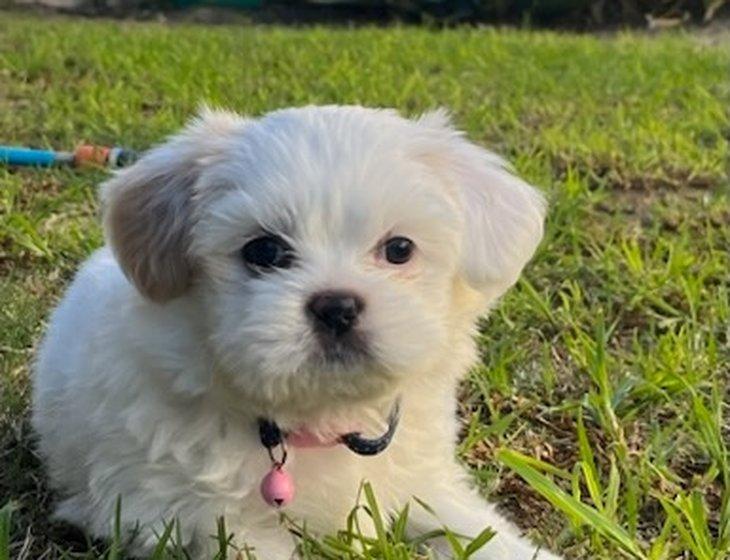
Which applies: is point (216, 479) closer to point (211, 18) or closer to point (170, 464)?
point (170, 464)

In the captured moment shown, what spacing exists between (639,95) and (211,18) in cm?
647

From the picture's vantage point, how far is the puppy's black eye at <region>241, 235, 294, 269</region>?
7.48 ft

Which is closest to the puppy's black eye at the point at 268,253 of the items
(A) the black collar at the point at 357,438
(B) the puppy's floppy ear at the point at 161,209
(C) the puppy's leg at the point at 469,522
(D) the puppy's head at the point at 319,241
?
(D) the puppy's head at the point at 319,241

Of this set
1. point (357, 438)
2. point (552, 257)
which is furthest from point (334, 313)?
point (552, 257)

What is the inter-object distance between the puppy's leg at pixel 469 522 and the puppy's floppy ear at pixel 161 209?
67 cm

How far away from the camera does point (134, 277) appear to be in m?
2.37

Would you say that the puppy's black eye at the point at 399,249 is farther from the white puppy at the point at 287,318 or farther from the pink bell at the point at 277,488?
the pink bell at the point at 277,488

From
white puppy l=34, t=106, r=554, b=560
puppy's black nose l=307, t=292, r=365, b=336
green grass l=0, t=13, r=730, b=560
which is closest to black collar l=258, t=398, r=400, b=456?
white puppy l=34, t=106, r=554, b=560

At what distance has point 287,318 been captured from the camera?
2.18 m

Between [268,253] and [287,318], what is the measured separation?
0.17m

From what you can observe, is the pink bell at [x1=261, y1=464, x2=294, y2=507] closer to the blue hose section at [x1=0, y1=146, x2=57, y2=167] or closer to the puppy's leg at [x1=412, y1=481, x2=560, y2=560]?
the puppy's leg at [x1=412, y1=481, x2=560, y2=560]

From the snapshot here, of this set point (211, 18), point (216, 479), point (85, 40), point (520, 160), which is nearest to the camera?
point (216, 479)

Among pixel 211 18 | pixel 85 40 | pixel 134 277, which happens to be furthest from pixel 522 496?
pixel 211 18

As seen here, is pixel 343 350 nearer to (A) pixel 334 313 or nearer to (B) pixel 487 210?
(A) pixel 334 313
